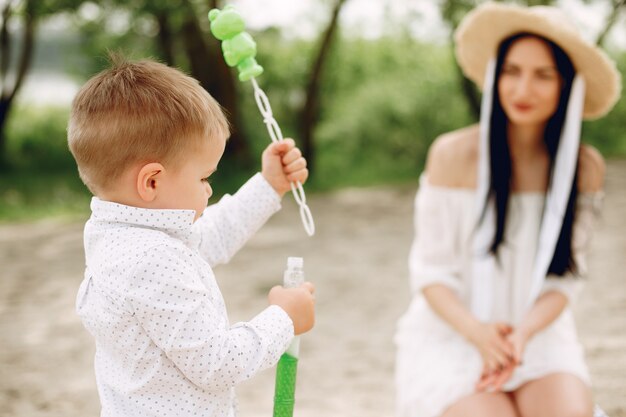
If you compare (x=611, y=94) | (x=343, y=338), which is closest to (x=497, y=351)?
(x=611, y=94)

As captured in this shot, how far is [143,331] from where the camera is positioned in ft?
4.73

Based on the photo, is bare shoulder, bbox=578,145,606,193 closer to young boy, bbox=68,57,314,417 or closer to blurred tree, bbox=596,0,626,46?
young boy, bbox=68,57,314,417

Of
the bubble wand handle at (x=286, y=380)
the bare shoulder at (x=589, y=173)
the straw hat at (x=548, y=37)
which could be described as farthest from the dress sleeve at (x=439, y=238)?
the bubble wand handle at (x=286, y=380)

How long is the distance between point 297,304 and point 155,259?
1.04ft

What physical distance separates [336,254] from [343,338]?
5.01ft

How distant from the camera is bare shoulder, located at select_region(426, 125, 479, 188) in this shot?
265 cm

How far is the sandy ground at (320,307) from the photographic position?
10.7 ft

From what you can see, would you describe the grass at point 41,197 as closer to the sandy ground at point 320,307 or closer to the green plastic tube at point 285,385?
the sandy ground at point 320,307

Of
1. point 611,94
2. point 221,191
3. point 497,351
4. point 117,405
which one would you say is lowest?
point 221,191

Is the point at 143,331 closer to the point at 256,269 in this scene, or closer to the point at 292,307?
the point at 292,307

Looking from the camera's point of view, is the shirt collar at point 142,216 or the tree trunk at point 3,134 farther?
the tree trunk at point 3,134

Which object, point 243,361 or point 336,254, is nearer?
point 243,361

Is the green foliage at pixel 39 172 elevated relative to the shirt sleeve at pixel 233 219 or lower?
lower

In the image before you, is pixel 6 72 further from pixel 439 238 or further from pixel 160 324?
pixel 160 324
